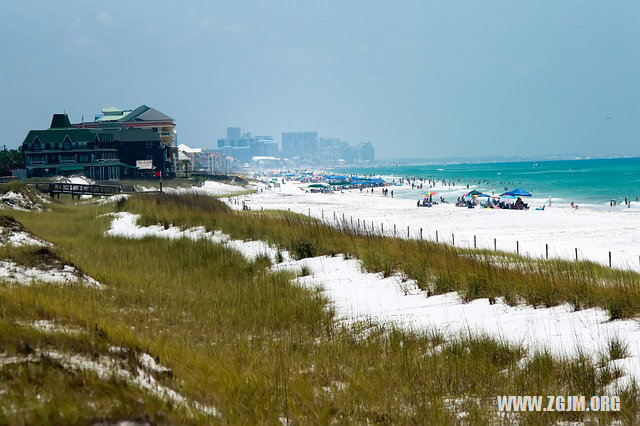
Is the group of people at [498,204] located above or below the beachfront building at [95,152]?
below

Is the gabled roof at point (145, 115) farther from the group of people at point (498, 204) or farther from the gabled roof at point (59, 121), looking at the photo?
the group of people at point (498, 204)

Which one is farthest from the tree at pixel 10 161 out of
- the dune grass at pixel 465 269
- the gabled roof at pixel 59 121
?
the dune grass at pixel 465 269

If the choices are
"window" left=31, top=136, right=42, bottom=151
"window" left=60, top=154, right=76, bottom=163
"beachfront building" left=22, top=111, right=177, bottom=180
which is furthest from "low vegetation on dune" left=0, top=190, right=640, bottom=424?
"window" left=60, top=154, right=76, bottom=163

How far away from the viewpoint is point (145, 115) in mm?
116500

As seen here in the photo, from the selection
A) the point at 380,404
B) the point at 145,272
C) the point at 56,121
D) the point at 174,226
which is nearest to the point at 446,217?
the point at 174,226

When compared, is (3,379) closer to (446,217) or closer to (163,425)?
(163,425)

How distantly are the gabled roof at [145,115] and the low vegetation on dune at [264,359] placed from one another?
10580 cm

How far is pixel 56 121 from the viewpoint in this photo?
309 feet

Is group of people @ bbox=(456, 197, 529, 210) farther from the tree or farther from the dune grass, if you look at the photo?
the tree

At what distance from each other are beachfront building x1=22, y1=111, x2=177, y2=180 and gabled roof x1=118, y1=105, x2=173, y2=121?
30.1 feet

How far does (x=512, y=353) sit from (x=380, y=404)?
204 cm

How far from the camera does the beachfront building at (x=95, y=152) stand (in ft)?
271

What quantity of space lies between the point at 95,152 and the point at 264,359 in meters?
86.0

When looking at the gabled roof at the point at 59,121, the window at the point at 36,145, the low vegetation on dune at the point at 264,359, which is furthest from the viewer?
the gabled roof at the point at 59,121
